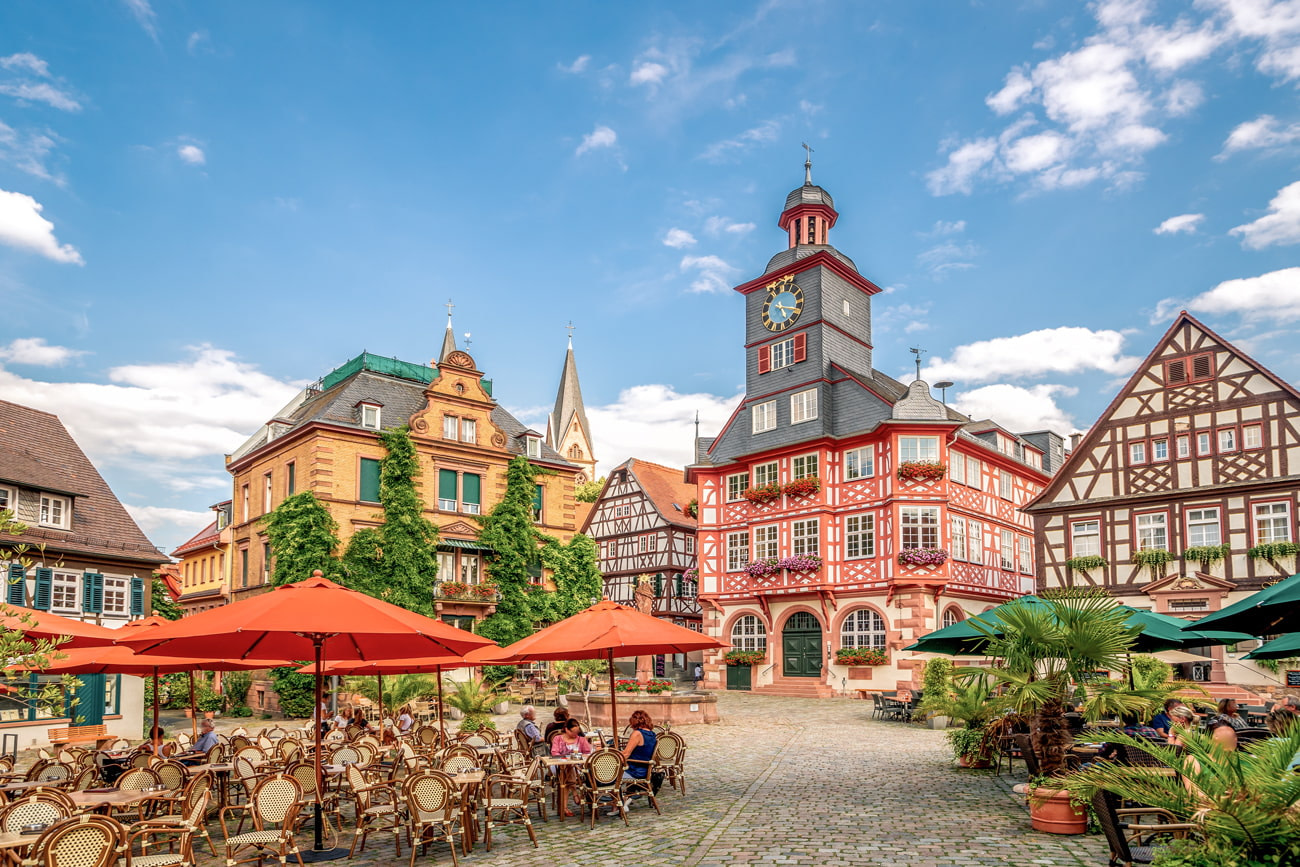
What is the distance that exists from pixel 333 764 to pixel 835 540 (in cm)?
2578

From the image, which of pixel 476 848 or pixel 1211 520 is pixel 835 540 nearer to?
pixel 1211 520

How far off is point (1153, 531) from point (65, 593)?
30337mm

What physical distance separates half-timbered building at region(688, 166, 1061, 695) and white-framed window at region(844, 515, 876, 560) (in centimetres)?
5

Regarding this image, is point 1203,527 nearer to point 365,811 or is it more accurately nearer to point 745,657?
point 745,657

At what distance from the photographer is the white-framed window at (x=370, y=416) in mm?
33344

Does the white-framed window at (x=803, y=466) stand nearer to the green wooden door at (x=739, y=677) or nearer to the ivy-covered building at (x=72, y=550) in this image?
the green wooden door at (x=739, y=677)

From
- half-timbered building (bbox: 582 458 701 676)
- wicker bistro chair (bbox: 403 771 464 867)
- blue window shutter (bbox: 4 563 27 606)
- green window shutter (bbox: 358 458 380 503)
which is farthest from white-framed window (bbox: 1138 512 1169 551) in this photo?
blue window shutter (bbox: 4 563 27 606)

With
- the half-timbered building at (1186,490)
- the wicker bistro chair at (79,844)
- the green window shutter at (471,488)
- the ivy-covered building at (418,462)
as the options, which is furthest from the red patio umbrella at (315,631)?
the half-timbered building at (1186,490)

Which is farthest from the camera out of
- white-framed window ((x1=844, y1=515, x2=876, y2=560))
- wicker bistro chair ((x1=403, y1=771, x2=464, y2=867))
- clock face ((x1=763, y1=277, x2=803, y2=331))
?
clock face ((x1=763, y1=277, x2=803, y2=331))

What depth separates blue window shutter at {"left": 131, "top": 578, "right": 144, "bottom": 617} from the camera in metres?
26.0

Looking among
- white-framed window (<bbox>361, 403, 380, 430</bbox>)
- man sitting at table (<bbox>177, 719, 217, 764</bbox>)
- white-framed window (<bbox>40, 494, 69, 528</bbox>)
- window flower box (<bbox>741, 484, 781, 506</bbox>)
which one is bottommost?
man sitting at table (<bbox>177, 719, 217, 764</bbox>)

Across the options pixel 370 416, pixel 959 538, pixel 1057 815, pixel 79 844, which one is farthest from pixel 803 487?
pixel 79 844

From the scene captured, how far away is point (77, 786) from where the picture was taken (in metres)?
11.2

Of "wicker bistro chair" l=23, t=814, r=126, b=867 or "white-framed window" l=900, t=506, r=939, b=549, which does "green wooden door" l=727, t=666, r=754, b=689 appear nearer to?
"white-framed window" l=900, t=506, r=939, b=549
